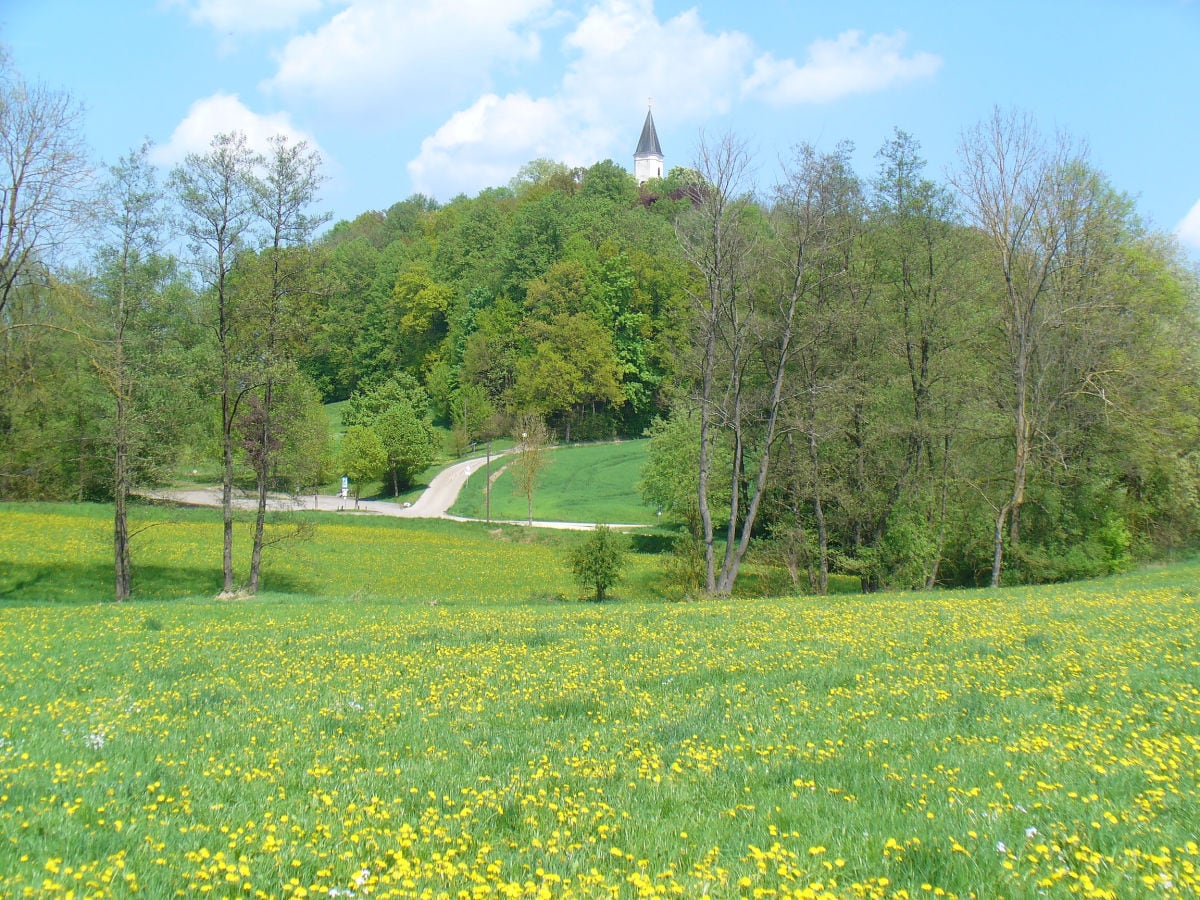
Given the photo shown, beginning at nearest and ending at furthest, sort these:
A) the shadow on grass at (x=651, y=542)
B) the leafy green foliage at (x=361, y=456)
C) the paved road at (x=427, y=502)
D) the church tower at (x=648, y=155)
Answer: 1. the shadow on grass at (x=651, y=542)
2. the paved road at (x=427, y=502)
3. the leafy green foliage at (x=361, y=456)
4. the church tower at (x=648, y=155)

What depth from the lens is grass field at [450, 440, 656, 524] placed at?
6969 centimetres

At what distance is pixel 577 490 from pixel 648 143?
130 meters

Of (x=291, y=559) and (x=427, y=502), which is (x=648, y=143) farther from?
(x=291, y=559)

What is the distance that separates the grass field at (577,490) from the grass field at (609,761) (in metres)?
54.2

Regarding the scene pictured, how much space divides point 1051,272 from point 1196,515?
47.0ft

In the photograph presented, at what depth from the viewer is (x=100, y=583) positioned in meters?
31.4

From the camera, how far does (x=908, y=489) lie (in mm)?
33500

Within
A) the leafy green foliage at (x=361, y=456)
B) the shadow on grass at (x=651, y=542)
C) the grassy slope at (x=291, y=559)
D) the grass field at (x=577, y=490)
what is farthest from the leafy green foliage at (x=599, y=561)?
the leafy green foliage at (x=361, y=456)

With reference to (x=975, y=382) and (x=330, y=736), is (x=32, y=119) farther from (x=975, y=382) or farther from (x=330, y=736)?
(x=975, y=382)

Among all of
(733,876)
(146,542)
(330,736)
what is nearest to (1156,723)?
(733,876)

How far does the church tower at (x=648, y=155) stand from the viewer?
183m

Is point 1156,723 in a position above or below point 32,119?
below

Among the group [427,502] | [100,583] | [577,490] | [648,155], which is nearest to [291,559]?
[100,583]

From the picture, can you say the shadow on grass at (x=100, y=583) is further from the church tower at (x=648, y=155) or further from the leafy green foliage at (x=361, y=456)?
the church tower at (x=648, y=155)
